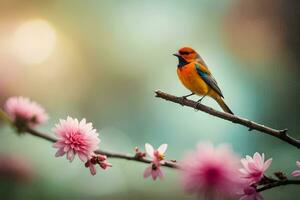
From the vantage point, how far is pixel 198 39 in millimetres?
1200

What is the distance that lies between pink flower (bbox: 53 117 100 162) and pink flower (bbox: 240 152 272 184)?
0.17 metres

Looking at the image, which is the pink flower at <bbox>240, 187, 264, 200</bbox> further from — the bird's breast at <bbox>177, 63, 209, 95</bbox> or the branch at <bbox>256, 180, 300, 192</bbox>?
the bird's breast at <bbox>177, 63, 209, 95</bbox>

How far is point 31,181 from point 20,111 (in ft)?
1.60

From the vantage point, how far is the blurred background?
1.15m

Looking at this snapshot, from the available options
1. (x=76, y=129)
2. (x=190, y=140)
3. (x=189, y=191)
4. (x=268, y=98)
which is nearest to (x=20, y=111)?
(x=76, y=129)

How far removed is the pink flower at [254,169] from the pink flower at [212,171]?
0.4 inches

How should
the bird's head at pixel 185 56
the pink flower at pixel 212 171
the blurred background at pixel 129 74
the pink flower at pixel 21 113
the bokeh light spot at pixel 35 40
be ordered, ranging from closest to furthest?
the pink flower at pixel 212 171, the pink flower at pixel 21 113, the bird's head at pixel 185 56, the blurred background at pixel 129 74, the bokeh light spot at pixel 35 40

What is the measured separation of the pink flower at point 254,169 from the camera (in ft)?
1.91

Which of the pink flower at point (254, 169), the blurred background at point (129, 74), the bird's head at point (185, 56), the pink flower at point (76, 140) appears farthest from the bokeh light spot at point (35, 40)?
the pink flower at point (254, 169)

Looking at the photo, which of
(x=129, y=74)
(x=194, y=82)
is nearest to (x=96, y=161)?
(x=194, y=82)

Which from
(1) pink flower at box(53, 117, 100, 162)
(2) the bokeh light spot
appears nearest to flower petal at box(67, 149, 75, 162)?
(1) pink flower at box(53, 117, 100, 162)

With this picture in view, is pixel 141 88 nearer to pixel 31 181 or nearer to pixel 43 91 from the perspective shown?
pixel 43 91

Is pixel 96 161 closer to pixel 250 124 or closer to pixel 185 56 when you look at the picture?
pixel 250 124

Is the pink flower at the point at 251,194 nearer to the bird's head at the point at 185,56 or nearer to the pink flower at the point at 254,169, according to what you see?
the pink flower at the point at 254,169
